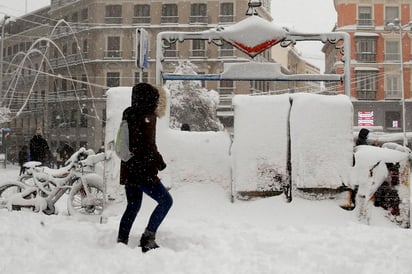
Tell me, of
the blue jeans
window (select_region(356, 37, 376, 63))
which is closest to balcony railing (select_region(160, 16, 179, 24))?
window (select_region(356, 37, 376, 63))

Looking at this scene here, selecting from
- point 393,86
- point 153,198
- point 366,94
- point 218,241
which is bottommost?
point 218,241

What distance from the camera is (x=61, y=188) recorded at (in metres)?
8.09

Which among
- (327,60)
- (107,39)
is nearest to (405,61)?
(327,60)

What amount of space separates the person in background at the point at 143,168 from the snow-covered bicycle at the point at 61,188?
248cm

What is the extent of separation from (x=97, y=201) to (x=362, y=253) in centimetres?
418

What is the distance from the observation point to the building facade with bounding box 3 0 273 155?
47.2 metres

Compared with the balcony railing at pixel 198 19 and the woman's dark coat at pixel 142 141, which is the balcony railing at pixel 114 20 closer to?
the balcony railing at pixel 198 19

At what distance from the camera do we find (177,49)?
47.8 m

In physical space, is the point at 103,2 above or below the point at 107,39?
above

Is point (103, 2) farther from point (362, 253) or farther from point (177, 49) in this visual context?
point (362, 253)

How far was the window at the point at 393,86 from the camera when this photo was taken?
44.3 metres

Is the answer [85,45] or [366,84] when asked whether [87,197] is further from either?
[85,45]

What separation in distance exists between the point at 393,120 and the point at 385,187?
3924 centimetres

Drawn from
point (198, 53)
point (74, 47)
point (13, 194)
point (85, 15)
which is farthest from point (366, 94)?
point (13, 194)
